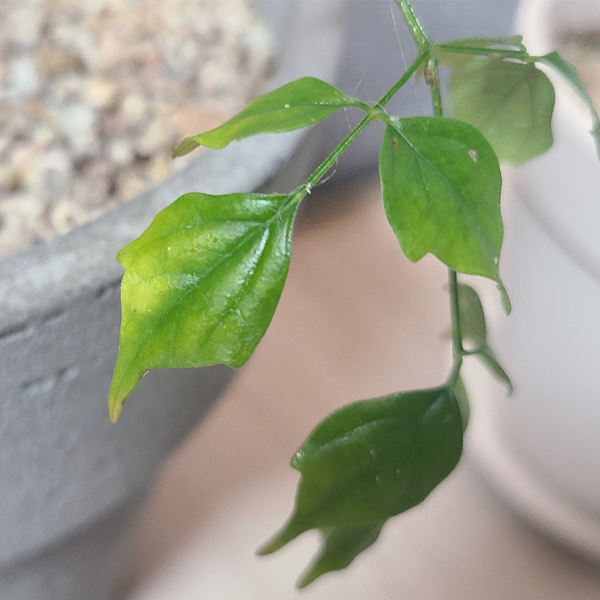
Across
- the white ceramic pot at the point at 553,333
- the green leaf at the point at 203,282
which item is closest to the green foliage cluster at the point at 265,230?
the green leaf at the point at 203,282

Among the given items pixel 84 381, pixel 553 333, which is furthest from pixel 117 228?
pixel 553 333

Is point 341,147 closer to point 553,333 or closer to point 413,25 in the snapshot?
point 413,25

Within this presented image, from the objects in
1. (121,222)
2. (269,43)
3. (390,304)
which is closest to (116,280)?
(121,222)

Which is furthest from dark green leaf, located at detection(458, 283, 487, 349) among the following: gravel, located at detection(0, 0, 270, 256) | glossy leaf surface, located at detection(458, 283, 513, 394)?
gravel, located at detection(0, 0, 270, 256)

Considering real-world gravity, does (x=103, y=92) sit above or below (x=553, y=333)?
above

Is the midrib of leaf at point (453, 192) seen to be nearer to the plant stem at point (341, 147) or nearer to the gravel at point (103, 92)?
the plant stem at point (341, 147)

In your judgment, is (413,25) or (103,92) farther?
(103,92)
